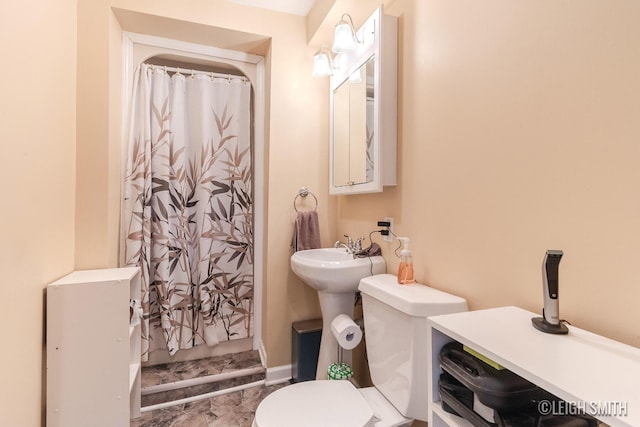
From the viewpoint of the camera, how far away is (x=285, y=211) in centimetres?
200

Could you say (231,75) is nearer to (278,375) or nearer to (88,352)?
(88,352)

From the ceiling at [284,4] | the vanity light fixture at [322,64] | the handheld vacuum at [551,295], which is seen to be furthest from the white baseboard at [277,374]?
the ceiling at [284,4]

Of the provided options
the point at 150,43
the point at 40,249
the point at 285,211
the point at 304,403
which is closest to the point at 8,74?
the point at 40,249

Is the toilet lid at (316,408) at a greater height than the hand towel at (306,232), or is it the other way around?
the hand towel at (306,232)

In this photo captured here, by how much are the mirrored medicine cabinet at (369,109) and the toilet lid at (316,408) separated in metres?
0.86

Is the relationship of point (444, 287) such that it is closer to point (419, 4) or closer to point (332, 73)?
point (419, 4)

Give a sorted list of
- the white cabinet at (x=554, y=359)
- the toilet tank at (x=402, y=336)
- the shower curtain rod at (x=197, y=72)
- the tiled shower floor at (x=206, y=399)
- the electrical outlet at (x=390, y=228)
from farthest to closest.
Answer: the shower curtain rod at (x=197, y=72) → the tiled shower floor at (x=206, y=399) → the electrical outlet at (x=390, y=228) → the toilet tank at (x=402, y=336) → the white cabinet at (x=554, y=359)

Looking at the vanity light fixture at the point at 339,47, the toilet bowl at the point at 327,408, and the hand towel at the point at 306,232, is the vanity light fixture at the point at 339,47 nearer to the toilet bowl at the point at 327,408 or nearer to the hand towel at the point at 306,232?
the hand towel at the point at 306,232

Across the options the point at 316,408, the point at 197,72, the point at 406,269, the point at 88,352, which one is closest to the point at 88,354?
the point at 88,352

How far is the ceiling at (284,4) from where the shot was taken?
1.89m

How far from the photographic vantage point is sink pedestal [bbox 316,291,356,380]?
1.54 metres

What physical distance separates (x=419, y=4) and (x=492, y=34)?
483 mm

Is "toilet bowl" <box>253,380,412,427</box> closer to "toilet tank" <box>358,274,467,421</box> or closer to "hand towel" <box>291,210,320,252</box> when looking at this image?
"toilet tank" <box>358,274,467,421</box>

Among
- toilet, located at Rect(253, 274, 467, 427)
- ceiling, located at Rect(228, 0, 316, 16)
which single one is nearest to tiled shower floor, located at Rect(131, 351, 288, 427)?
toilet, located at Rect(253, 274, 467, 427)
